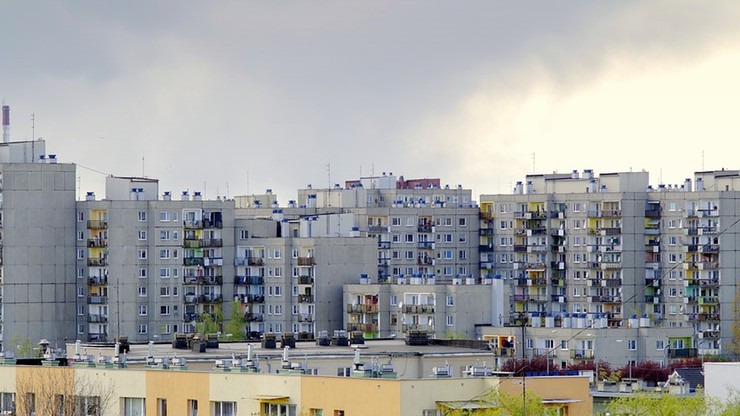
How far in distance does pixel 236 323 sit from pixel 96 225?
29.1 ft

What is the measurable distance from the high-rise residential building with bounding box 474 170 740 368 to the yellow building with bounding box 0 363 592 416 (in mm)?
63750

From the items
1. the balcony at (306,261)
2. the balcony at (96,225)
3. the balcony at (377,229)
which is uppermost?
the balcony at (377,229)

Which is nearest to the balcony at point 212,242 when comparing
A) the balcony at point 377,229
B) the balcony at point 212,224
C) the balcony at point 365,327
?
the balcony at point 212,224

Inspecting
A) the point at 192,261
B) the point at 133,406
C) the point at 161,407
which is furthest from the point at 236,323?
the point at 161,407

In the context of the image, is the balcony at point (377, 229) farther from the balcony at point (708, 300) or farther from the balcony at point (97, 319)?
the balcony at point (97, 319)

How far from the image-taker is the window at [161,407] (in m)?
58.2

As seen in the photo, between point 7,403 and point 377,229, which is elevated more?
point 377,229

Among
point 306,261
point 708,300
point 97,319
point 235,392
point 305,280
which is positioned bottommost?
point 235,392

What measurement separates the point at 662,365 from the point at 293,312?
22560 mm

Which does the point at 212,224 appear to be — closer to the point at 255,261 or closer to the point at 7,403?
the point at 255,261

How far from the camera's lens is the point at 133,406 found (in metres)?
59.2

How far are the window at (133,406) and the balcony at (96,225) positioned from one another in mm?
62045

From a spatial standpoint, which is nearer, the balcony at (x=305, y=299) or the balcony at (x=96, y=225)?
the balcony at (x=96, y=225)

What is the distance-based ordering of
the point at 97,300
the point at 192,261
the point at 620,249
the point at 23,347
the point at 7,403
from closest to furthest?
the point at 7,403, the point at 23,347, the point at 97,300, the point at 192,261, the point at 620,249
